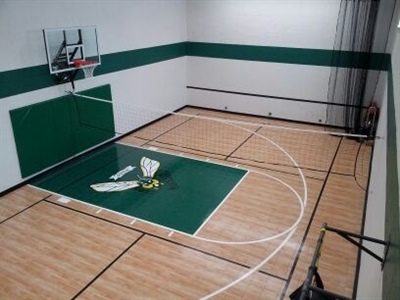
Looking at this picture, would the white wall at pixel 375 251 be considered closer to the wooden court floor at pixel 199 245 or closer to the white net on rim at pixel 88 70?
the wooden court floor at pixel 199 245

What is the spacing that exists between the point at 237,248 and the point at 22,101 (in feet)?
15.2

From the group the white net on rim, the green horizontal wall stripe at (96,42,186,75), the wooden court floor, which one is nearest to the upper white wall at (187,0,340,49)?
the green horizontal wall stripe at (96,42,186,75)

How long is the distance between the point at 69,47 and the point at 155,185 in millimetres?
3214

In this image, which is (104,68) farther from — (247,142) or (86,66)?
(247,142)

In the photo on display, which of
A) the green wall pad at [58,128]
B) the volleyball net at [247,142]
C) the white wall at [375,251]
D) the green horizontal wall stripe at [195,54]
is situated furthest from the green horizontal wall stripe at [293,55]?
the white wall at [375,251]

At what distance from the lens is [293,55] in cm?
986

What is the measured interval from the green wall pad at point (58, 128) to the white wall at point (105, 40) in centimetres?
15

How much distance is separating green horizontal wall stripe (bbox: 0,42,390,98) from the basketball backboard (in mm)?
274

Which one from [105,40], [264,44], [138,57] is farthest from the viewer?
[264,44]

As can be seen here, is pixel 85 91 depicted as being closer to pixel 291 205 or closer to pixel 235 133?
pixel 235 133

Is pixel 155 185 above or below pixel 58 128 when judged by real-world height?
below

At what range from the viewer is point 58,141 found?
23.5 feet

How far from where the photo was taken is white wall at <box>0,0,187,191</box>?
20.0 feet

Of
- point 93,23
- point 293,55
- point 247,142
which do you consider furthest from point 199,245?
point 293,55
